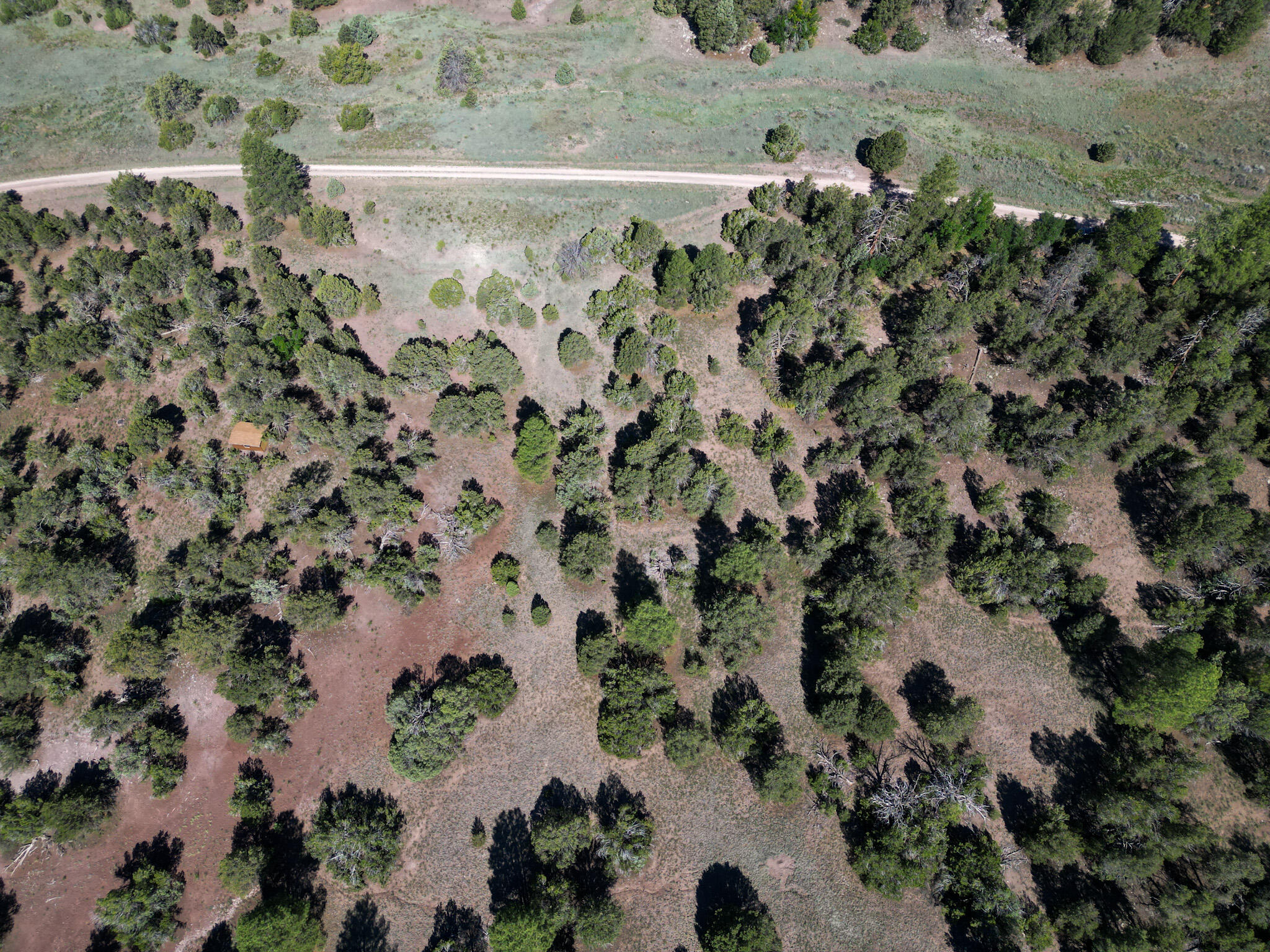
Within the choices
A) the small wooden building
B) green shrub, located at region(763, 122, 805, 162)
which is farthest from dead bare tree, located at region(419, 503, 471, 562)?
green shrub, located at region(763, 122, 805, 162)

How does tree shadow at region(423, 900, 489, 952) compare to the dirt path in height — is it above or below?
below

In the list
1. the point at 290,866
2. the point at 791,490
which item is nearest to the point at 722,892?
the point at 791,490

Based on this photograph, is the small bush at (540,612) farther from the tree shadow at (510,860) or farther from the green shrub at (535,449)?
the tree shadow at (510,860)

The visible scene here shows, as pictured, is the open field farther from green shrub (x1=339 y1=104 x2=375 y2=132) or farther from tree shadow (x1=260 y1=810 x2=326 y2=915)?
tree shadow (x1=260 y1=810 x2=326 y2=915)

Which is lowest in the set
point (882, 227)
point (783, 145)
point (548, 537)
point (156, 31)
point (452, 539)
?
point (452, 539)

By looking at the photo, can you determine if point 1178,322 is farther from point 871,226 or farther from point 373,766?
point 373,766

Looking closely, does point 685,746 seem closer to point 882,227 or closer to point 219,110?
point 882,227

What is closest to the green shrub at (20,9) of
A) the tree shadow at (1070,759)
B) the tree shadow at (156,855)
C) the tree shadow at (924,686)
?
the tree shadow at (156,855)
